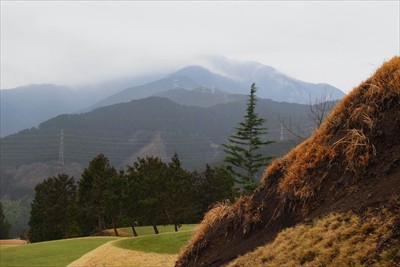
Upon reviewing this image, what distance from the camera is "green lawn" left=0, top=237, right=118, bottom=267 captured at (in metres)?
30.7

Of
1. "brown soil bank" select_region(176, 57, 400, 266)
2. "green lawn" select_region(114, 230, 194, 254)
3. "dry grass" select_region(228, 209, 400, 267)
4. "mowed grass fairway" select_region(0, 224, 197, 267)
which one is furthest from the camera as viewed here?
"mowed grass fairway" select_region(0, 224, 197, 267)

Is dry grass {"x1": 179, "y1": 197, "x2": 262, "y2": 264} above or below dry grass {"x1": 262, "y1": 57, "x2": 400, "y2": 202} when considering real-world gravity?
below

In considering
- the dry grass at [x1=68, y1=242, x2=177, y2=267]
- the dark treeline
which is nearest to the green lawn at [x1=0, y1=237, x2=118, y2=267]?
the dry grass at [x1=68, y1=242, x2=177, y2=267]

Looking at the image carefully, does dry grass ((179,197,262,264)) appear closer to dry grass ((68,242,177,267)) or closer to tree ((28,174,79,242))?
dry grass ((68,242,177,267))

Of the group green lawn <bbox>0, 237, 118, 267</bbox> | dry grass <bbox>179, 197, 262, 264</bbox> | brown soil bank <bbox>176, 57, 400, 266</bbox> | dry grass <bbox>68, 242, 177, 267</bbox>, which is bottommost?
green lawn <bbox>0, 237, 118, 267</bbox>

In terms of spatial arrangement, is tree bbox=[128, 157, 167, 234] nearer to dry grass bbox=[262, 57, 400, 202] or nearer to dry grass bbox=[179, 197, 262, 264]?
dry grass bbox=[179, 197, 262, 264]

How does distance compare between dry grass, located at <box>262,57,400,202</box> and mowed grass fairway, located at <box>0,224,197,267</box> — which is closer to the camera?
dry grass, located at <box>262,57,400,202</box>

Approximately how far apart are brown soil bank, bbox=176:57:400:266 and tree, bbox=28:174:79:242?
6031cm

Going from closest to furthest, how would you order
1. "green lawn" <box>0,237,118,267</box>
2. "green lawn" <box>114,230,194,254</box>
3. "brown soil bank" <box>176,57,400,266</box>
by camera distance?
"brown soil bank" <box>176,57,400,266</box>
"green lawn" <box>114,230,194,254</box>
"green lawn" <box>0,237,118,267</box>

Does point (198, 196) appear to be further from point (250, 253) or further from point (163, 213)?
point (250, 253)

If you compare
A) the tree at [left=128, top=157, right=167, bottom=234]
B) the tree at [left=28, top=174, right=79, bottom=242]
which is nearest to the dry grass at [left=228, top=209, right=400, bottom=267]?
the tree at [left=128, top=157, right=167, bottom=234]

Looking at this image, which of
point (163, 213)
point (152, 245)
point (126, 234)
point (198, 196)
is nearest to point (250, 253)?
point (152, 245)

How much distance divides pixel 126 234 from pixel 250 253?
47397 mm

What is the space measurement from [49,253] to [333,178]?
30.5 meters
